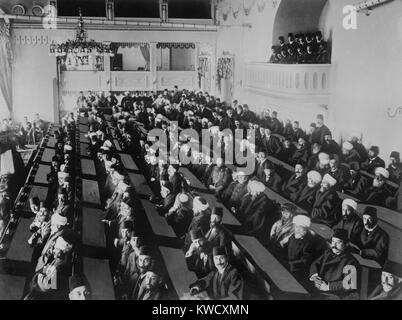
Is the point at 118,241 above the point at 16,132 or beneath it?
beneath

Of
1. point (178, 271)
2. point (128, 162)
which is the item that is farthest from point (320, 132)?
point (178, 271)

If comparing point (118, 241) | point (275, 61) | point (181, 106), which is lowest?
point (118, 241)

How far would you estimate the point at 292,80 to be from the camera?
32.2 ft

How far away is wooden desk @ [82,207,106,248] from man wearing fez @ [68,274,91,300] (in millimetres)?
635

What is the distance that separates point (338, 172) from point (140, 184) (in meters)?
3.25

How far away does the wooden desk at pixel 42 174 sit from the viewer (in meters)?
7.16

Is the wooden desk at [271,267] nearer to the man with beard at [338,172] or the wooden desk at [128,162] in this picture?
the man with beard at [338,172]

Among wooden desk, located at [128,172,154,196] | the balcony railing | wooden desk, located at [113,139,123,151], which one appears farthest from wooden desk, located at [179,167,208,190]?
the balcony railing

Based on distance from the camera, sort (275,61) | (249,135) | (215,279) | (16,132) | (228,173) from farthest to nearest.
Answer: (275,61)
(249,135)
(228,173)
(16,132)
(215,279)

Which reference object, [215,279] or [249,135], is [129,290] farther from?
[249,135]

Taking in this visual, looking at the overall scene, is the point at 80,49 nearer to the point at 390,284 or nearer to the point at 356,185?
the point at 356,185

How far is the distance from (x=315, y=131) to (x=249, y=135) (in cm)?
138

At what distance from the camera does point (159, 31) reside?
775 cm

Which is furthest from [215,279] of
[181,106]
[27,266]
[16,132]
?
[16,132]
